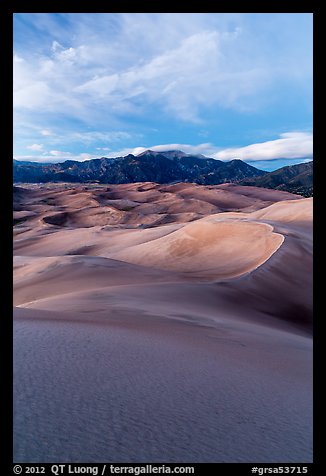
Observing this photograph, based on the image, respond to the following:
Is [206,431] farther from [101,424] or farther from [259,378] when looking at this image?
[259,378]

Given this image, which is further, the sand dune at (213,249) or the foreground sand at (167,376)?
the sand dune at (213,249)

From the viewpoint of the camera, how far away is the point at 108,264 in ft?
37.3

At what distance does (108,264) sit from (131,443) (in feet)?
32.2

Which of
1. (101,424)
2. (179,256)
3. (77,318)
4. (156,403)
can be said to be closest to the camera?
(101,424)

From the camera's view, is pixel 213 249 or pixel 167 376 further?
pixel 213 249

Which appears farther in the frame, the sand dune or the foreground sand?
the sand dune

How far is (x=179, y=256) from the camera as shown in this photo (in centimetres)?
1373

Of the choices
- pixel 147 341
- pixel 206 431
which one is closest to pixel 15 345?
pixel 147 341

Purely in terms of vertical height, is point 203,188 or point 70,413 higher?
point 203,188

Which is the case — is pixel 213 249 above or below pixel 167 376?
above

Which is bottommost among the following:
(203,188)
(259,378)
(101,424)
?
(259,378)

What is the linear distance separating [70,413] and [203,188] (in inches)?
2574

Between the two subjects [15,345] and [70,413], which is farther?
[15,345]

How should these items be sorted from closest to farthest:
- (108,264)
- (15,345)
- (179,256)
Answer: (15,345) < (108,264) < (179,256)
